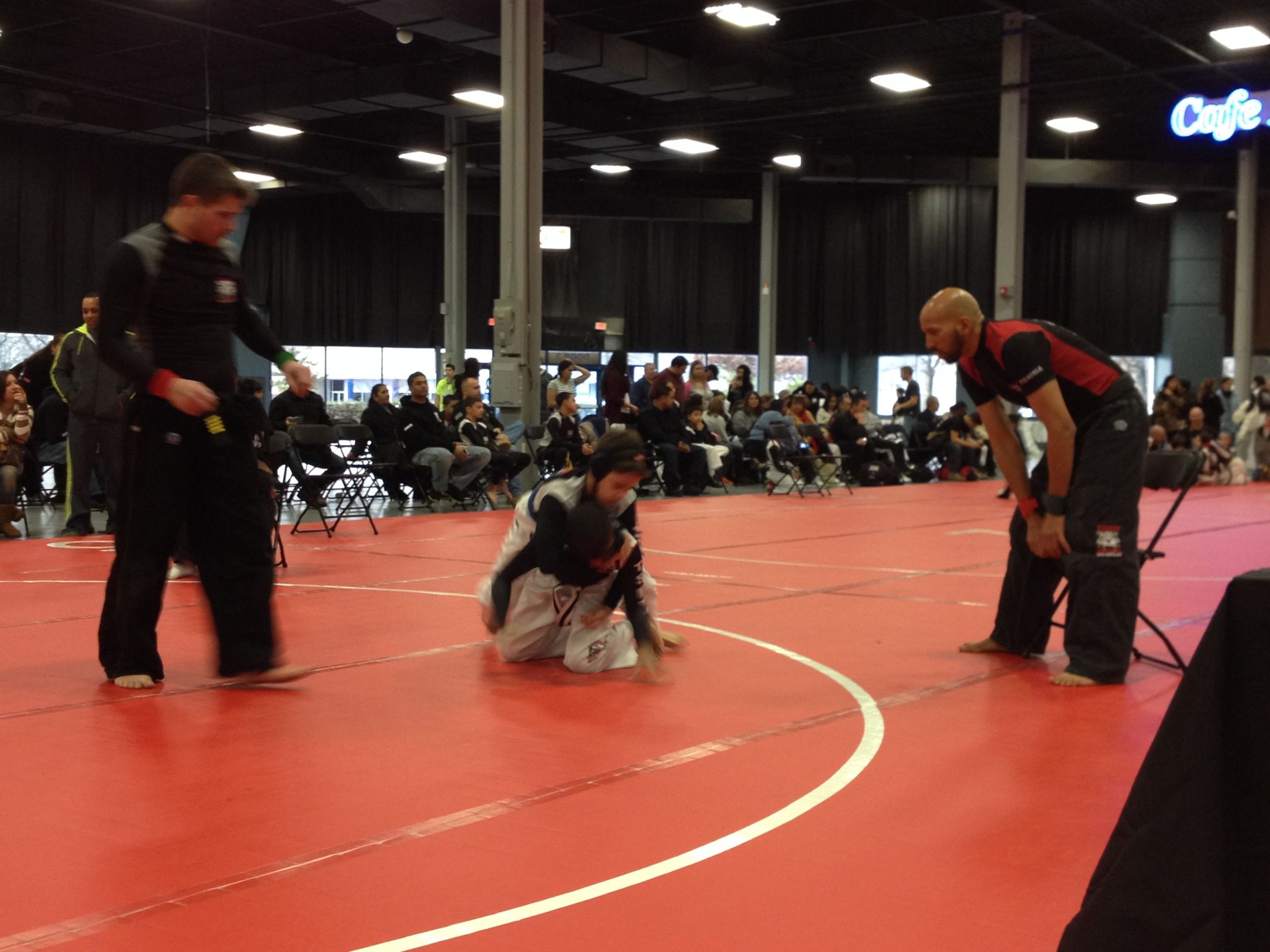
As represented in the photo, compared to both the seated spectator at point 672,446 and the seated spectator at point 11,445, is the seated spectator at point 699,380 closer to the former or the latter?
the seated spectator at point 672,446

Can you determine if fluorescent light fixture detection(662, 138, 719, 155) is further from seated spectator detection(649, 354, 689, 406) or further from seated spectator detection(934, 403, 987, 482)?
seated spectator detection(934, 403, 987, 482)

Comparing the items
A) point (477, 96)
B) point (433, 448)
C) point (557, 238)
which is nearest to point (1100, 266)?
point (557, 238)

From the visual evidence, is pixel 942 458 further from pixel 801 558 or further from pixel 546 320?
pixel 801 558

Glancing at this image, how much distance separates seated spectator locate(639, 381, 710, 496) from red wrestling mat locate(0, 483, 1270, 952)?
8.12 metres

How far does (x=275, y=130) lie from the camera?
19750mm

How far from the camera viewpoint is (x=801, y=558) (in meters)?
8.26

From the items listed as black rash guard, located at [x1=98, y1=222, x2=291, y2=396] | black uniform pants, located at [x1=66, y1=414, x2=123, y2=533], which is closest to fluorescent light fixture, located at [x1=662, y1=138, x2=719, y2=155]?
black uniform pants, located at [x1=66, y1=414, x2=123, y2=533]

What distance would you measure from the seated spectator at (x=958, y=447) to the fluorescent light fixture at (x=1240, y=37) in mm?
5570

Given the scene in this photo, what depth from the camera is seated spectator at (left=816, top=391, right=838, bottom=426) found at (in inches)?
752

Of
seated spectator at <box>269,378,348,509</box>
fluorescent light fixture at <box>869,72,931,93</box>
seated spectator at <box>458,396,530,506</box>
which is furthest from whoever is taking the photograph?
fluorescent light fixture at <box>869,72,931,93</box>

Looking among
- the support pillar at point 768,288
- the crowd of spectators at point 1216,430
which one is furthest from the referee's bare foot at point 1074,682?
the support pillar at point 768,288

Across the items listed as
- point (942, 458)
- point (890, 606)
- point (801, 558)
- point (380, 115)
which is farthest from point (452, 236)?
point (890, 606)

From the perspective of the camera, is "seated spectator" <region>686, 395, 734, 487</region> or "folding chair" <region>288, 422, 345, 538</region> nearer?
"folding chair" <region>288, 422, 345, 538</region>

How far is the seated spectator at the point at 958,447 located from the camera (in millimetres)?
18234
